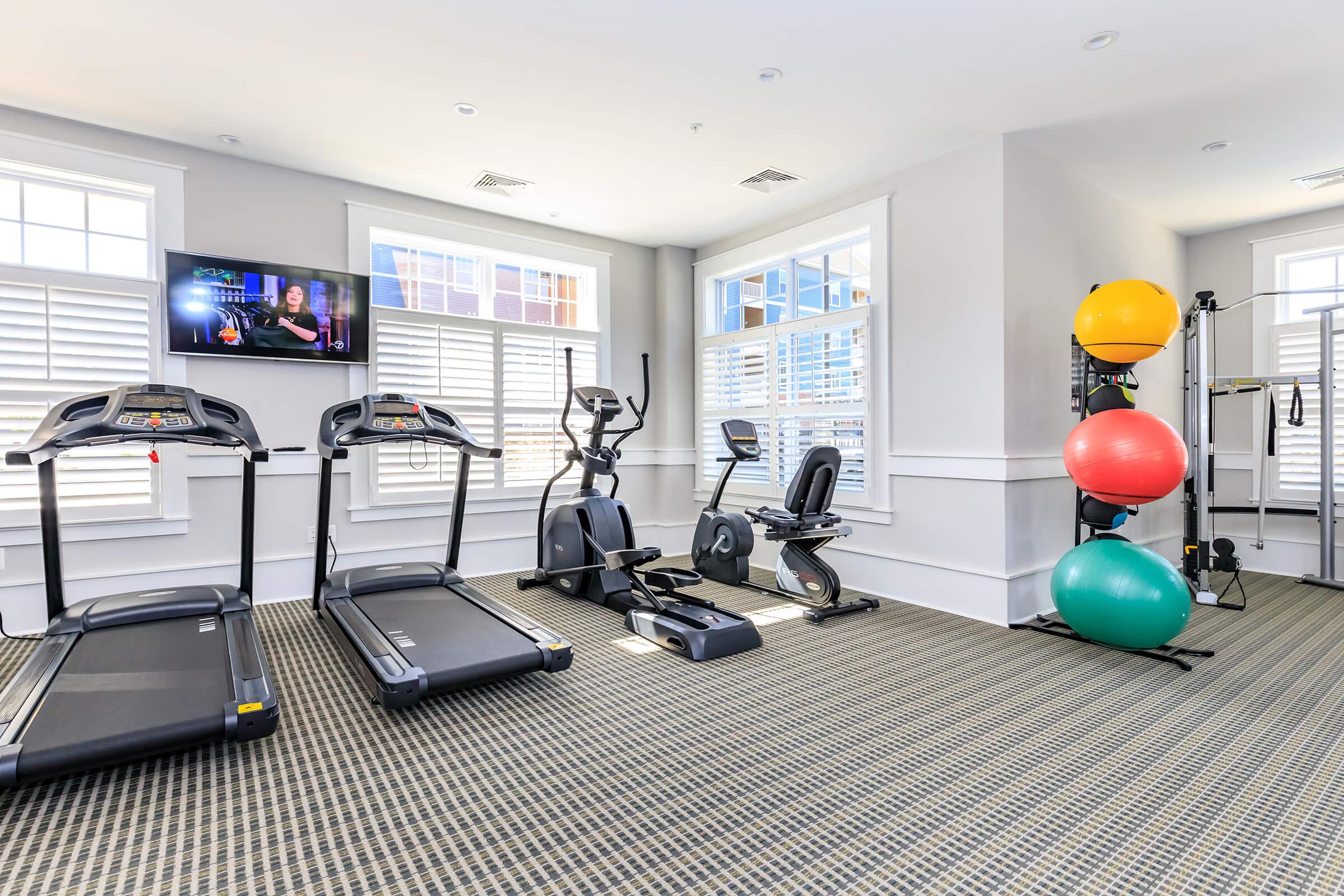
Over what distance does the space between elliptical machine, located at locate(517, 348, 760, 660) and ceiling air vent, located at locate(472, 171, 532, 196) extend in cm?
128

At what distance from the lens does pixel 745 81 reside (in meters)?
3.34

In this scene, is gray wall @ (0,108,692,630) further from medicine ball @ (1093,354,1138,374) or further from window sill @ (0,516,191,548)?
medicine ball @ (1093,354,1138,374)

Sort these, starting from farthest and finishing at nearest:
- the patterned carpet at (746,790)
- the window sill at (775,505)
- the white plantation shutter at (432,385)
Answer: the white plantation shutter at (432,385) → the window sill at (775,505) → the patterned carpet at (746,790)

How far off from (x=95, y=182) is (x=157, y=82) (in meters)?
1.05

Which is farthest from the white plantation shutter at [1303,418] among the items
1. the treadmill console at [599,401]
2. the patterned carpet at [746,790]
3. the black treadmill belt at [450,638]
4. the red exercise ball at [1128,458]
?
the black treadmill belt at [450,638]

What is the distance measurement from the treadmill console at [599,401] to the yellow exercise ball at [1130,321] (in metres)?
2.98

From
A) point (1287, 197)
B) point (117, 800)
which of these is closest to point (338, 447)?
point (117, 800)

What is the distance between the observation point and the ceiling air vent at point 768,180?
4.55m

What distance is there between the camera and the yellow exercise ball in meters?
3.36

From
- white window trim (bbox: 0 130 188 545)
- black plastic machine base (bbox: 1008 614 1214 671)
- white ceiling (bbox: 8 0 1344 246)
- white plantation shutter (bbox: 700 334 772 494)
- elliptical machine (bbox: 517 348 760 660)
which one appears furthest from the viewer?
white plantation shutter (bbox: 700 334 772 494)

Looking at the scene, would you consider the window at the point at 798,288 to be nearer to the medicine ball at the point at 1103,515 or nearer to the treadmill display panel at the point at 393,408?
the medicine ball at the point at 1103,515

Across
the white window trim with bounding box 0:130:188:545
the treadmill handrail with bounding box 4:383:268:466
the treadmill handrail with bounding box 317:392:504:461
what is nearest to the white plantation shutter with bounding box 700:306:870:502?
the treadmill handrail with bounding box 317:392:504:461

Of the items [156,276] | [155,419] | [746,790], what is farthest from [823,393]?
[156,276]

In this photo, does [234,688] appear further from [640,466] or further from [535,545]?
[640,466]
